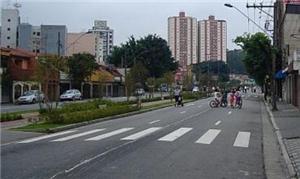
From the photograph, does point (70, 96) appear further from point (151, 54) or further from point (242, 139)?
point (151, 54)

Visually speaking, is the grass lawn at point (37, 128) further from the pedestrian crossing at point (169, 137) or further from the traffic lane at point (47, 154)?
the traffic lane at point (47, 154)

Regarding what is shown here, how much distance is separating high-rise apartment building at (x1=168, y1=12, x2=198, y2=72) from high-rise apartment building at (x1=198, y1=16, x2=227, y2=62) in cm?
179

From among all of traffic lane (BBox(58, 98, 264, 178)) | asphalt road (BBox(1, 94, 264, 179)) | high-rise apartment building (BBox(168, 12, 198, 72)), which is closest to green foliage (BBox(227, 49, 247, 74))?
high-rise apartment building (BBox(168, 12, 198, 72))

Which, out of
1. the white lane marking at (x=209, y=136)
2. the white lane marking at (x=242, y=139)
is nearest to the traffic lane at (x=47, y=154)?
the white lane marking at (x=209, y=136)

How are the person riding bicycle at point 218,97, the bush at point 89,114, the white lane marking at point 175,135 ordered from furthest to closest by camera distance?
the person riding bicycle at point 218,97 → the bush at point 89,114 → the white lane marking at point 175,135

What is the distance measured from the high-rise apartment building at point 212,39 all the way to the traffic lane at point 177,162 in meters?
100

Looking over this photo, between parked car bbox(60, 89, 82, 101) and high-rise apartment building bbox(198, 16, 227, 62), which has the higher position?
high-rise apartment building bbox(198, 16, 227, 62)

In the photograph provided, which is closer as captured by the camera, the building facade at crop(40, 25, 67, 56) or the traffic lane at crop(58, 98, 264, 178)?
the traffic lane at crop(58, 98, 264, 178)

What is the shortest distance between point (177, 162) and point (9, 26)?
89794mm

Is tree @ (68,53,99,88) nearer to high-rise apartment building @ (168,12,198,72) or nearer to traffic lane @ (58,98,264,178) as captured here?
high-rise apartment building @ (168,12,198,72)

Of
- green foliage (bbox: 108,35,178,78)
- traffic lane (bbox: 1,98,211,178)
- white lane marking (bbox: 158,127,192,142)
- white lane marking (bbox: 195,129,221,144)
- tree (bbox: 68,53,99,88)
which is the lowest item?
white lane marking (bbox: 195,129,221,144)

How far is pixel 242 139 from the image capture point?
18.9m

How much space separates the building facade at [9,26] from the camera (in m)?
96.1

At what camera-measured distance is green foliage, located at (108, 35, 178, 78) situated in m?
111
